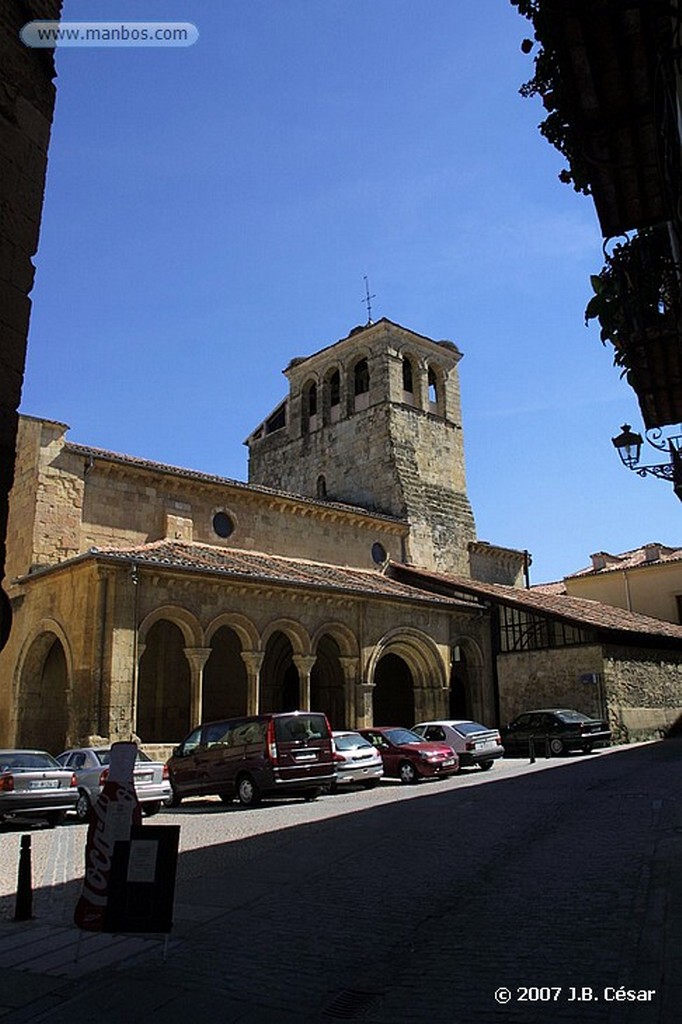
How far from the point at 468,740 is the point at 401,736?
1824mm

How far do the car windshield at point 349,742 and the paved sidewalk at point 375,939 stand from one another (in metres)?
7.33

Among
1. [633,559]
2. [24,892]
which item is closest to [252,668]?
[24,892]

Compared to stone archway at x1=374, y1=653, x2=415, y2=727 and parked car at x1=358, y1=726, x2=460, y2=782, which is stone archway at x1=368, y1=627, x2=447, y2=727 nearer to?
stone archway at x1=374, y1=653, x2=415, y2=727

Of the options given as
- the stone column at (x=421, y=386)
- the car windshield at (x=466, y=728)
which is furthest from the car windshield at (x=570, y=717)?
the stone column at (x=421, y=386)

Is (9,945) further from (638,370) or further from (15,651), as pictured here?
(15,651)

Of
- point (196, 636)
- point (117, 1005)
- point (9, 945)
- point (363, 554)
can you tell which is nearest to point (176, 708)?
point (196, 636)

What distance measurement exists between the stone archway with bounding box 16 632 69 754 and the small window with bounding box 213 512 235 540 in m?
5.93

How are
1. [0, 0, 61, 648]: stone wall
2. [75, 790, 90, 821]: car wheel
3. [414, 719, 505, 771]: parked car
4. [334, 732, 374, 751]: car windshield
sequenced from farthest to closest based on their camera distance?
[414, 719, 505, 771]: parked car < [334, 732, 374, 751]: car windshield < [75, 790, 90, 821]: car wheel < [0, 0, 61, 648]: stone wall

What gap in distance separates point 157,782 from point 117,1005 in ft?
33.5

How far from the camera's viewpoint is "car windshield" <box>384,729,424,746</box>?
750 inches

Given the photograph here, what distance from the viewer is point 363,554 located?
2955 centimetres

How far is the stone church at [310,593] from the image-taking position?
1961 centimetres

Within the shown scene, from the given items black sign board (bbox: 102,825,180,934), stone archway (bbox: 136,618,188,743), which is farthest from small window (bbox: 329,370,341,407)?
black sign board (bbox: 102,825,180,934)

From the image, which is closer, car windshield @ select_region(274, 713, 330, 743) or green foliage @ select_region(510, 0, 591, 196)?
green foliage @ select_region(510, 0, 591, 196)
